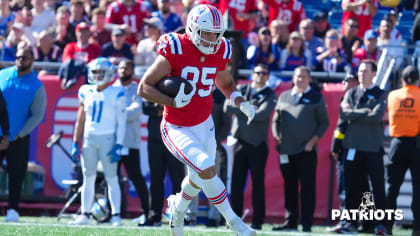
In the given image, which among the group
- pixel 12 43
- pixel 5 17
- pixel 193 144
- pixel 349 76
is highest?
pixel 5 17

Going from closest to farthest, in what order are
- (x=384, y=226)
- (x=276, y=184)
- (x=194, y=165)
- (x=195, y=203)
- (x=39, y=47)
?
(x=194, y=165)
(x=384, y=226)
(x=195, y=203)
(x=276, y=184)
(x=39, y=47)

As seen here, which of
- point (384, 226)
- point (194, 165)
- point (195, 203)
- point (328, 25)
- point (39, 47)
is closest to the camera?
point (194, 165)

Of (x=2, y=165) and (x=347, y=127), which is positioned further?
(x=2, y=165)

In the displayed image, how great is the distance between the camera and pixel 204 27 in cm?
601

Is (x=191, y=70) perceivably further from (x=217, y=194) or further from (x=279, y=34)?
(x=279, y=34)

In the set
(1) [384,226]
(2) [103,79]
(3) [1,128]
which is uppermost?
(2) [103,79]

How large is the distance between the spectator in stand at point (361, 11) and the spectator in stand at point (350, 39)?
623mm

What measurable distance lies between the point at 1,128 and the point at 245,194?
3294 millimetres

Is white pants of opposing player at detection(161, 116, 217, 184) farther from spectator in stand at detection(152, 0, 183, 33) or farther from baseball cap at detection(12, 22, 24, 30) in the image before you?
baseball cap at detection(12, 22, 24, 30)

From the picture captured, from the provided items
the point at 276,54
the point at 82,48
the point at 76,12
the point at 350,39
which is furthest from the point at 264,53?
the point at 76,12

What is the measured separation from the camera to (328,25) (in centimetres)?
1270

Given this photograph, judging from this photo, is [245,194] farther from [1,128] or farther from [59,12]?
[59,12]

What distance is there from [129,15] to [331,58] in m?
3.50

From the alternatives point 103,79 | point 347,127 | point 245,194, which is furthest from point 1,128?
point 347,127
